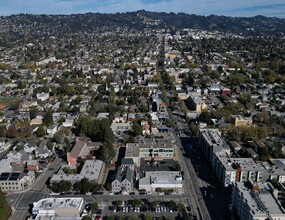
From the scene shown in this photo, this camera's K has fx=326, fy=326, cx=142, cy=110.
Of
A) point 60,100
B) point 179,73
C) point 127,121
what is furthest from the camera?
point 179,73

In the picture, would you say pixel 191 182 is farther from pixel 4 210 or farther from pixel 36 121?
pixel 36 121

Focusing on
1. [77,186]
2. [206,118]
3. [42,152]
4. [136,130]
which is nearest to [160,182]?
[77,186]

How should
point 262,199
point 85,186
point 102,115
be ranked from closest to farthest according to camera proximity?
point 262,199 → point 85,186 → point 102,115

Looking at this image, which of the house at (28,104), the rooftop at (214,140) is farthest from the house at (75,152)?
the house at (28,104)

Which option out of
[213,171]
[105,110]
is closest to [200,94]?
[105,110]

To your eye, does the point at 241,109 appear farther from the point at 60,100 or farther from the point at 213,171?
the point at 60,100

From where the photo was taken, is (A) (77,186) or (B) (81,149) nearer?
(A) (77,186)
